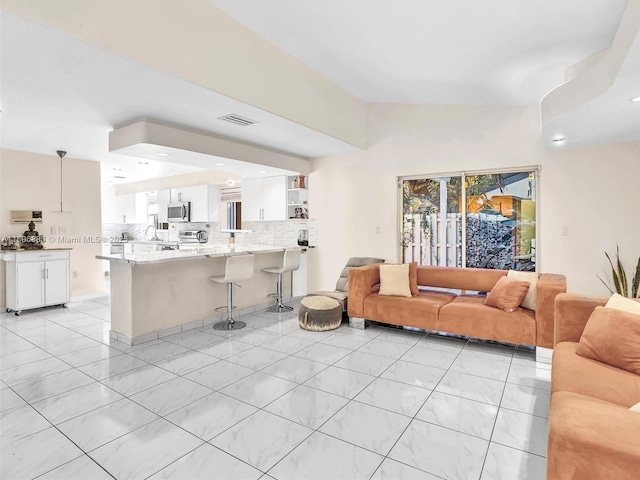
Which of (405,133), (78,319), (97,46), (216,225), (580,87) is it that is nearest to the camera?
(97,46)

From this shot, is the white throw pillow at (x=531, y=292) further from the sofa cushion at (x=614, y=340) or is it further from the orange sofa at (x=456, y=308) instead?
the sofa cushion at (x=614, y=340)

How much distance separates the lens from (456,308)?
382 cm

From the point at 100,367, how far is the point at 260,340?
1.53 meters

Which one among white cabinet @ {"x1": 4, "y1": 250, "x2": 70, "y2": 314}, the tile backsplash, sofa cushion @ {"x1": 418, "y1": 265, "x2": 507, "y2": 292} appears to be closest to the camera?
sofa cushion @ {"x1": 418, "y1": 265, "x2": 507, "y2": 292}

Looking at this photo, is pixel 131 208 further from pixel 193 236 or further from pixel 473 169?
pixel 473 169

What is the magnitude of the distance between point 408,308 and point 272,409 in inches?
85.8

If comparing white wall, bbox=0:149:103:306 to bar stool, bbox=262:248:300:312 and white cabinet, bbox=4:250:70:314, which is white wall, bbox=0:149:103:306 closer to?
white cabinet, bbox=4:250:70:314

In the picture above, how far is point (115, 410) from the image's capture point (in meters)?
2.44

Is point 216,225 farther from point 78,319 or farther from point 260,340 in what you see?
point 260,340

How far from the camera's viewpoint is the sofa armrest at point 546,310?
3314mm

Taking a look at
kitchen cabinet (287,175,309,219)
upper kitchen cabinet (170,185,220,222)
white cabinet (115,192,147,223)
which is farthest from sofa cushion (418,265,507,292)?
white cabinet (115,192,147,223)

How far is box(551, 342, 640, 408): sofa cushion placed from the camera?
1.84m

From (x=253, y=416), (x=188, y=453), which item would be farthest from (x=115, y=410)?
(x=253, y=416)

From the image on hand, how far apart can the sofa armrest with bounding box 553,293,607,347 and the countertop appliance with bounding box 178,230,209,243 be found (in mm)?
6382
